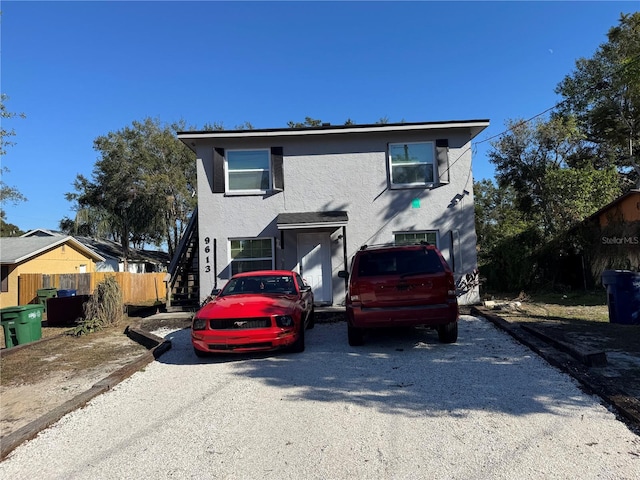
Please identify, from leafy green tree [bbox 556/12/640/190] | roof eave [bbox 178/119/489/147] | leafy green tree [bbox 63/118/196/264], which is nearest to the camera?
roof eave [bbox 178/119/489/147]

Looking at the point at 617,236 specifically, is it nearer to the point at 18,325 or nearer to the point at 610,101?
the point at 610,101

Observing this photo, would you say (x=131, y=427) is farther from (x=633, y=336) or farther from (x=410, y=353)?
(x=633, y=336)

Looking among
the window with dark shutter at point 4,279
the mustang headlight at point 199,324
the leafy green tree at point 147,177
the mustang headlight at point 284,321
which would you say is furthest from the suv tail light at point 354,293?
the leafy green tree at point 147,177

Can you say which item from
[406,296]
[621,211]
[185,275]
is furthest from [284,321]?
[621,211]

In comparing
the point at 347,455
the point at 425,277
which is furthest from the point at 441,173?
the point at 347,455

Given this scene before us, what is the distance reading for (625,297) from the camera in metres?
8.57

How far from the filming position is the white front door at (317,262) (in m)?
12.6

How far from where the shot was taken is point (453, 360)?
6.21m

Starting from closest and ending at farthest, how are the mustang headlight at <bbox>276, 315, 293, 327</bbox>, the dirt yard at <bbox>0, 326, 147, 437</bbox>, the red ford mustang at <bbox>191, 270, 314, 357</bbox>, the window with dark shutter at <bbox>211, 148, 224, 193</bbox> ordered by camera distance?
the dirt yard at <bbox>0, 326, 147, 437</bbox>, the red ford mustang at <bbox>191, 270, 314, 357</bbox>, the mustang headlight at <bbox>276, 315, 293, 327</bbox>, the window with dark shutter at <bbox>211, 148, 224, 193</bbox>

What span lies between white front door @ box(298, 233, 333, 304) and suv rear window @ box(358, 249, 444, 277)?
5135mm

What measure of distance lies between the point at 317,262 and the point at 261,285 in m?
4.43

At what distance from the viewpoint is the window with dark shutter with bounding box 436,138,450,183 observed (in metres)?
12.4

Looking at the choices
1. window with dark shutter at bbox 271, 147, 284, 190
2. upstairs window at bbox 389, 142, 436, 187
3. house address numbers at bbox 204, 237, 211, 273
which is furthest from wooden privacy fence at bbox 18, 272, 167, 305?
upstairs window at bbox 389, 142, 436, 187

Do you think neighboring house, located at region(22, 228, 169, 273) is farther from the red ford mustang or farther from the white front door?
the red ford mustang
